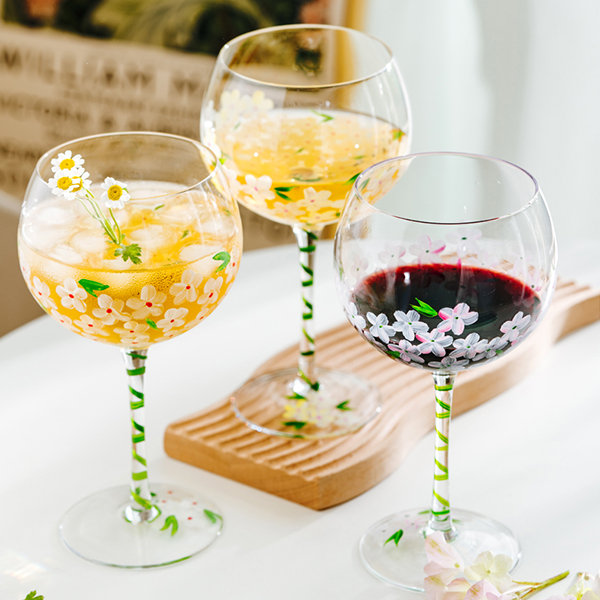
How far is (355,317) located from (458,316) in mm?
85

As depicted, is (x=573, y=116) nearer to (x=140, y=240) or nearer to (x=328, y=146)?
(x=328, y=146)

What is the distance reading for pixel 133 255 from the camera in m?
0.81

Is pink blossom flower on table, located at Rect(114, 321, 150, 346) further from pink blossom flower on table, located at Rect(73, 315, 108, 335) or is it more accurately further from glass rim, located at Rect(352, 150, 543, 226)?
glass rim, located at Rect(352, 150, 543, 226)

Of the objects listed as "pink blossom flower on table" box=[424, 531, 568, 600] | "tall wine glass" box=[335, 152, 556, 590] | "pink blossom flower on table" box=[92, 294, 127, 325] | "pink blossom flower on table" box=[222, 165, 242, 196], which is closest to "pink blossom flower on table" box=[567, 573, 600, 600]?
"pink blossom flower on table" box=[424, 531, 568, 600]

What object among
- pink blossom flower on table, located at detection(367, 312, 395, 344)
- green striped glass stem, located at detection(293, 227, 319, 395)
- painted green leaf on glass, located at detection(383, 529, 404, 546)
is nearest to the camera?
pink blossom flower on table, located at detection(367, 312, 395, 344)

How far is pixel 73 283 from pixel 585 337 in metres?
0.69

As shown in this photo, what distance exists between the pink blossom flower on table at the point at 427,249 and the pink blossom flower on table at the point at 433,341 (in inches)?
2.2

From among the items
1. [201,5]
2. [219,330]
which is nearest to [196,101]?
[201,5]

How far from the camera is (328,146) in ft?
3.39

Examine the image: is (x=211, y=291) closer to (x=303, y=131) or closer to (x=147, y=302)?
(x=147, y=302)

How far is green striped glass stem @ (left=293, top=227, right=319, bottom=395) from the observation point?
44.2 inches

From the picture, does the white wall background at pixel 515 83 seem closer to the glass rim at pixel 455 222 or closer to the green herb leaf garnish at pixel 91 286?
the glass rim at pixel 455 222

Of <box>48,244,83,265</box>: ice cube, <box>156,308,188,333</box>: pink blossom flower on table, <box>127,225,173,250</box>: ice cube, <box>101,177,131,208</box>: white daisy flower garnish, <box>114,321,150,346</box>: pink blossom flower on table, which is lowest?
<box>114,321,150,346</box>: pink blossom flower on table

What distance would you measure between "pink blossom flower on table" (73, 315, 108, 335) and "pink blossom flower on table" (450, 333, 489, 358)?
282mm
